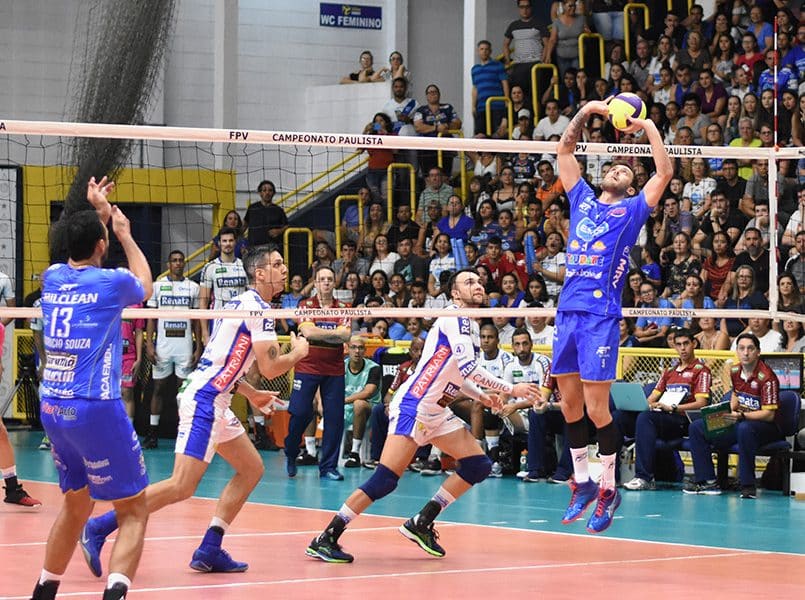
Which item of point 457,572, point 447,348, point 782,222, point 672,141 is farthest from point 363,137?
point 672,141

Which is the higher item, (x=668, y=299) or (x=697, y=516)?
(x=668, y=299)

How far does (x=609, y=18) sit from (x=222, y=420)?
13.9 metres

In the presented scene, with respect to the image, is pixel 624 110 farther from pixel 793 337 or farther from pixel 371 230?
pixel 371 230

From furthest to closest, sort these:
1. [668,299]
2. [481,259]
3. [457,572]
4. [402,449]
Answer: [481,259] → [668,299] → [402,449] → [457,572]

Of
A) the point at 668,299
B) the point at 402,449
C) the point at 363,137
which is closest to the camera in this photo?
the point at 402,449

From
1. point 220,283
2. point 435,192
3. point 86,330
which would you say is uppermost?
point 435,192

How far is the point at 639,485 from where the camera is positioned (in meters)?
13.3

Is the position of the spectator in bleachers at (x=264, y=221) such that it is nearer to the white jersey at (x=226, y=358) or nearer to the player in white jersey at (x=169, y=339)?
the player in white jersey at (x=169, y=339)

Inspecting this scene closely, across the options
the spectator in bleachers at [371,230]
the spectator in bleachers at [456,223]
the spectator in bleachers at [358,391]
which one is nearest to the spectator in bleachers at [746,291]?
the spectator in bleachers at [358,391]

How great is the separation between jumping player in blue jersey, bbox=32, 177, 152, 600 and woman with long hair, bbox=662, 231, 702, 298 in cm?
929

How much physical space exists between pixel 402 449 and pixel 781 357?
17.3 ft

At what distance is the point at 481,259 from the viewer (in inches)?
674

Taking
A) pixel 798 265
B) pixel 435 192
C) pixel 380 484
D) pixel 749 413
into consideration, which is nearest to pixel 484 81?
pixel 435 192

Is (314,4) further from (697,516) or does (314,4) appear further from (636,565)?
(636,565)
